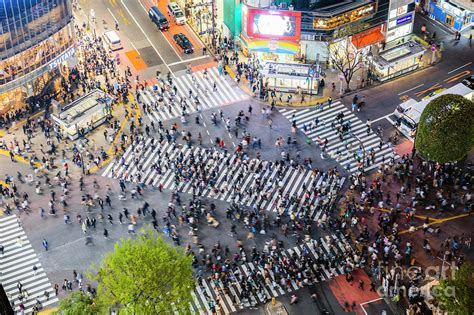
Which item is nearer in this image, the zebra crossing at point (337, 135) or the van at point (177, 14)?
the zebra crossing at point (337, 135)

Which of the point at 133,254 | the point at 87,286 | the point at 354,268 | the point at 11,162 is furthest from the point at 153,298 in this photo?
the point at 11,162

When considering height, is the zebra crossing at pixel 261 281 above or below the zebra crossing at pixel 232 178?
below

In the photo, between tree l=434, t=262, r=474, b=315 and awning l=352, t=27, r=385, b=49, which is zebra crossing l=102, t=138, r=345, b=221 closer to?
tree l=434, t=262, r=474, b=315

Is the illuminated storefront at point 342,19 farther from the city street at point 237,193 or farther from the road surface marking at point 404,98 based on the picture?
the road surface marking at point 404,98

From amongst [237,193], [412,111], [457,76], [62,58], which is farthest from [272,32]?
[62,58]

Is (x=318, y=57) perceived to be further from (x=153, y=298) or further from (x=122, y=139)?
(x=153, y=298)

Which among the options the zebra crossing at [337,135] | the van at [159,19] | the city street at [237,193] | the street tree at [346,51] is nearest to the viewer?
the city street at [237,193]

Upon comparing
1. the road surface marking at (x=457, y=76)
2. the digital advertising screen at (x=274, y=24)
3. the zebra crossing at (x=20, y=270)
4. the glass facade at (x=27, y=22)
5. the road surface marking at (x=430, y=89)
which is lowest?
the zebra crossing at (x=20, y=270)

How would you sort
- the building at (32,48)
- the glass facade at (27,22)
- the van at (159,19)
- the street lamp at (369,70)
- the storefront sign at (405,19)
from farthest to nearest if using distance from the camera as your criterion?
the van at (159,19) < the storefront sign at (405,19) < the street lamp at (369,70) < the building at (32,48) < the glass facade at (27,22)

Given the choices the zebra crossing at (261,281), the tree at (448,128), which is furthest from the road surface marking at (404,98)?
the zebra crossing at (261,281)
